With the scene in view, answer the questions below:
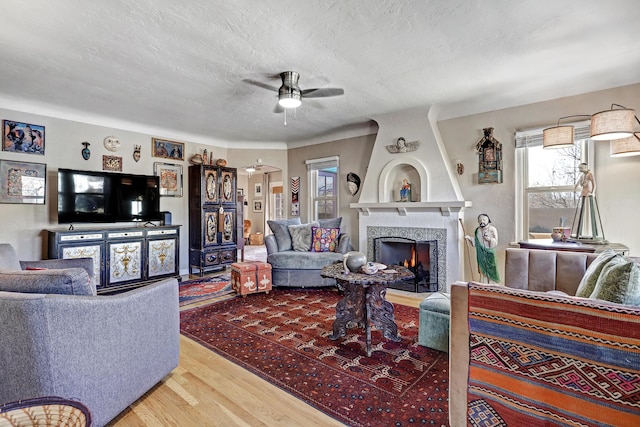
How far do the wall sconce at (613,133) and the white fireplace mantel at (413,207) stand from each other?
3.97 ft

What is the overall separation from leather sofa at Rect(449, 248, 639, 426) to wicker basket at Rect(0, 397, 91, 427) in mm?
1493

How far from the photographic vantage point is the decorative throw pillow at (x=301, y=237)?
4758mm

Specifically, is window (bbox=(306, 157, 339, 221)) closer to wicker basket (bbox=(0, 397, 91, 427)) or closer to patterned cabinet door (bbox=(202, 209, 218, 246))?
patterned cabinet door (bbox=(202, 209, 218, 246))

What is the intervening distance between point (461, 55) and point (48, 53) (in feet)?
11.9

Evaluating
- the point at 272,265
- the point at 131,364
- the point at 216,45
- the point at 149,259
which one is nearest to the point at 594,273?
the point at 131,364

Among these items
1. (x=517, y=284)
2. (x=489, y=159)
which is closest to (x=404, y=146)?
(x=489, y=159)

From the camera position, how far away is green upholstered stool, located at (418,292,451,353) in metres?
2.40

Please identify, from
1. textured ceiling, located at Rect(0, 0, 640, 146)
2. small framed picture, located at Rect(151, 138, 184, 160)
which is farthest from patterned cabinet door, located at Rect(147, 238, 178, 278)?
textured ceiling, located at Rect(0, 0, 640, 146)

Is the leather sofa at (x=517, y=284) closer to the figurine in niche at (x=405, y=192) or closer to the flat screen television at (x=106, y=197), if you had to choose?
the figurine in niche at (x=405, y=192)

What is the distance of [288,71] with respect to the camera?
118 inches

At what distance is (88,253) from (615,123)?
19.3 feet

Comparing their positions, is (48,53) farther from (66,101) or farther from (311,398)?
(311,398)

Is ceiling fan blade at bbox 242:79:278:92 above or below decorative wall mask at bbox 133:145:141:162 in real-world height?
above

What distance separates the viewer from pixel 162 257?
4801 mm
